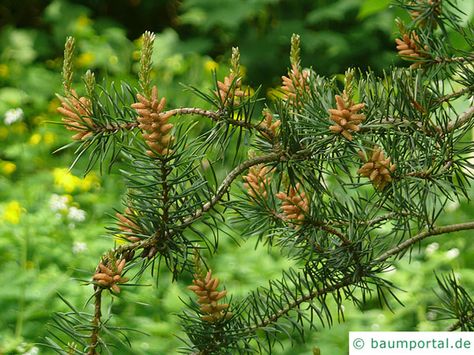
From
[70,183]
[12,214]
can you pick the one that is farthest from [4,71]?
[12,214]

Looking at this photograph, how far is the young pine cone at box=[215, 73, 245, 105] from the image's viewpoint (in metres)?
0.58

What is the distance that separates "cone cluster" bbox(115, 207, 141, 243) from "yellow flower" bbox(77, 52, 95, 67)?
2.37 metres

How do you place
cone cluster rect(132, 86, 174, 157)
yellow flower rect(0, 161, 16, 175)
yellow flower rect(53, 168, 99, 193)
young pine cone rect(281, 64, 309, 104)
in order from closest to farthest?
1. cone cluster rect(132, 86, 174, 157)
2. young pine cone rect(281, 64, 309, 104)
3. yellow flower rect(53, 168, 99, 193)
4. yellow flower rect(0, 161, 16, 175)

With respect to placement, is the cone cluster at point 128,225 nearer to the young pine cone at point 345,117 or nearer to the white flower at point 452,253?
the young pine cone at point 345,117

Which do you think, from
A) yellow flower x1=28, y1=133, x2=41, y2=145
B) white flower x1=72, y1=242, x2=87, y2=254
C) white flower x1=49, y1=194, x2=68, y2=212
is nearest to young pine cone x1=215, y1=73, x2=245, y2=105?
white flower x1=72, y1=242, x2=87, y2=254

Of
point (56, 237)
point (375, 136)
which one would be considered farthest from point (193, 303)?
point (56, 237)

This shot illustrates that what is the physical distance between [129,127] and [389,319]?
44.8 inches

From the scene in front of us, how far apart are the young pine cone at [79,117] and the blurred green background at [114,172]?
0.05 m

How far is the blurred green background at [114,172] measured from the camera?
4.92 feet

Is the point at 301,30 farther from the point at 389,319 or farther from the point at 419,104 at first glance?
the point at 419,104

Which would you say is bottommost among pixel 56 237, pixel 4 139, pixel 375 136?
pixel 375 136

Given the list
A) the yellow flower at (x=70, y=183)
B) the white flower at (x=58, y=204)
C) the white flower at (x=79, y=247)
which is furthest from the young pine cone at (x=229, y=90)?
the yellow flower at (x=70, y=183)

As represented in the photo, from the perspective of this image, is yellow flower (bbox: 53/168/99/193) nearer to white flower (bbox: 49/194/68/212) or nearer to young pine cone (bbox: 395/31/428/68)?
white flower (bbox: 49/194/68/212)

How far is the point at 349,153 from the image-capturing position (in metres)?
0.57
